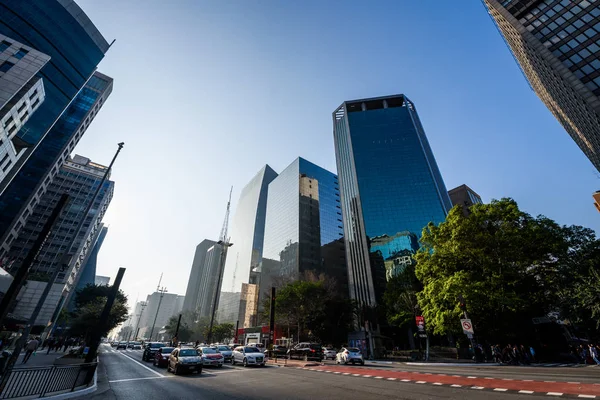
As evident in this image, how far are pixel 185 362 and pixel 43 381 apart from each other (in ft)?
28.2

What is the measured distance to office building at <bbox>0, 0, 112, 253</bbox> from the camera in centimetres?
5438

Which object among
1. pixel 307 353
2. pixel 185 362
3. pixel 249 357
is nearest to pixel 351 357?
pixel 307 353

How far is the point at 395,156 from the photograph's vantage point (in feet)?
277

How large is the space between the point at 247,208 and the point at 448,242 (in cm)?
14191

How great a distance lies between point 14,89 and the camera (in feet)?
137

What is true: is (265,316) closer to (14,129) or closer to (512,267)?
(512,267)

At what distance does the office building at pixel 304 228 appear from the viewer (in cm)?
9450

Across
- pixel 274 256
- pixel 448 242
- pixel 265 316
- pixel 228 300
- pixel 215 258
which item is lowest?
pixel 265 316

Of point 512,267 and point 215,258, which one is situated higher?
point 215,258

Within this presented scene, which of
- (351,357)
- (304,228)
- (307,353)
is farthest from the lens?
(304,228)

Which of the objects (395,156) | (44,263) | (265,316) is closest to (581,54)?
(395,156)

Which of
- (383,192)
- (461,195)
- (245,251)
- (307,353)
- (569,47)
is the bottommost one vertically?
(307,353)

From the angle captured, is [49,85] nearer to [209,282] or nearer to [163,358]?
[163,358]

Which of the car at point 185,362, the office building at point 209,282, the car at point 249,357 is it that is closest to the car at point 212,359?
the car at point 249,357
